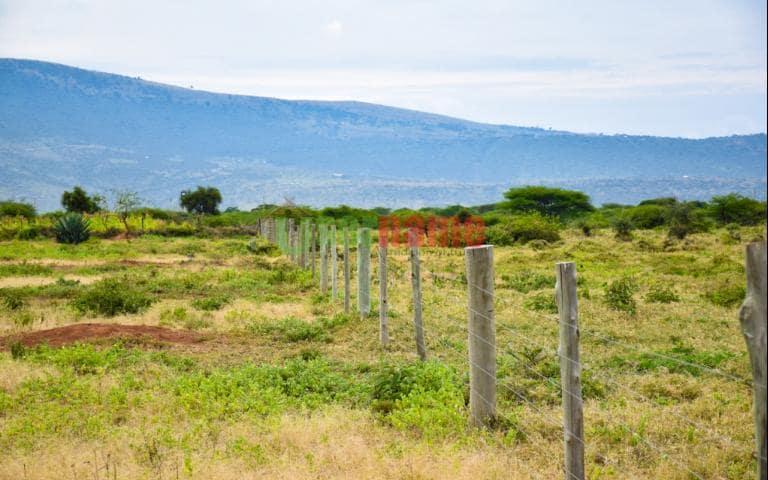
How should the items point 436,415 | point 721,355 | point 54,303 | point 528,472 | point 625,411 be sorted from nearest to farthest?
point 528,472 → point 436,415 → point 625,411 → point 721,355 → point 54,303

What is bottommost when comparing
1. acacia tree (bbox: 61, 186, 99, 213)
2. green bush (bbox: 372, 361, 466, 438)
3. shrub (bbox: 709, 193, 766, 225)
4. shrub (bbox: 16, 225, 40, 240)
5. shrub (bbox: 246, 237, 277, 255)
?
shrub (bbox: 246, 237, 277, 255)

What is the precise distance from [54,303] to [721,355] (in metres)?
13.8

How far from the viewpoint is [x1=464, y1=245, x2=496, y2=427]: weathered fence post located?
7488 mm

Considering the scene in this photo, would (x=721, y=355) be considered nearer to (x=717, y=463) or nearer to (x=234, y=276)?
(x=717, y=463)

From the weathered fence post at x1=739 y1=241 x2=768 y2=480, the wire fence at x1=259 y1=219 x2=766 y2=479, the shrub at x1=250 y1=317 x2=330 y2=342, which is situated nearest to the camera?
the weathered fence post at x1=739 y1=241 x2=768 y2=480

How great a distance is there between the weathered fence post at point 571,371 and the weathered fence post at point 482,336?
1737 millimetres

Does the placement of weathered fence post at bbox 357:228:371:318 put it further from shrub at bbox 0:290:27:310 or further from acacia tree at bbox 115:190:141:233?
acacia tree at bbox 115:190:141:233

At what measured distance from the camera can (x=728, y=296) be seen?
1617 centimetres

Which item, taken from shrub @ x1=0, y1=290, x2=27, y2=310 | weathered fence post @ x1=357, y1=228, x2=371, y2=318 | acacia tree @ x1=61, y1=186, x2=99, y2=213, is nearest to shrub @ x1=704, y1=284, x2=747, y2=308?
weathered fence post @ x1=357, y1=228, x2=371, y2=318

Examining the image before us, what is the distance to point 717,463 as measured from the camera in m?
6.70

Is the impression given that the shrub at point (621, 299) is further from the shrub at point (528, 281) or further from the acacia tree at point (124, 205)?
the acacia tree at point (124, 205)

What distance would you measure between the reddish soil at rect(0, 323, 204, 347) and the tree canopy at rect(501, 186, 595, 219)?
5683 cm

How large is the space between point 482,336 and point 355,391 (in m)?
2.21

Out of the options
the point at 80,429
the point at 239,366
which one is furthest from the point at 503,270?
the point at 80,429
